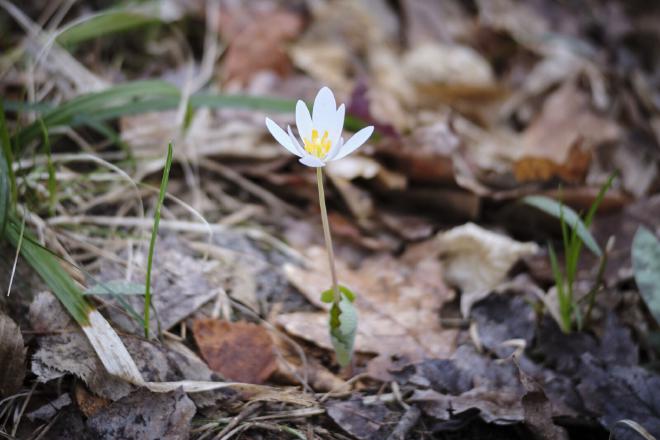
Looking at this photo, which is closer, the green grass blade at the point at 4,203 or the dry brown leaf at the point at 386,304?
the green grass blade at the point at 4,203

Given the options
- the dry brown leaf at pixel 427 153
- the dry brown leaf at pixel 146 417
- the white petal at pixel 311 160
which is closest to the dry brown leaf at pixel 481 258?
the dry brown leaf at pixel 427 153

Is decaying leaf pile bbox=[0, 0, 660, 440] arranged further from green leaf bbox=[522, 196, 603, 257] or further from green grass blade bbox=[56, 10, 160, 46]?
green leaf bbox=[522, 196, 603, 257]

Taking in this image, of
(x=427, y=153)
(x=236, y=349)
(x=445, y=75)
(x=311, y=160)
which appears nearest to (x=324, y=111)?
(x=311, y=160)

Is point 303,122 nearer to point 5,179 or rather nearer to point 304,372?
point 304,372

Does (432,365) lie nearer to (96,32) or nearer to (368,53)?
(96,32)

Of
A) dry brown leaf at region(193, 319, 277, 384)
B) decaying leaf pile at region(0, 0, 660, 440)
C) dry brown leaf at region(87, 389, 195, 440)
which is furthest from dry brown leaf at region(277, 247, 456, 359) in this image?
dry brown leaf at region(87, 389, 195, 440)

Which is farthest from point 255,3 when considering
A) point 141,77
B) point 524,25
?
point 524,25

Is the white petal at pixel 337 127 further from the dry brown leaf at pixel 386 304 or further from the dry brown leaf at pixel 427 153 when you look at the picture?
the dry brown leaf at pixel 427 153
